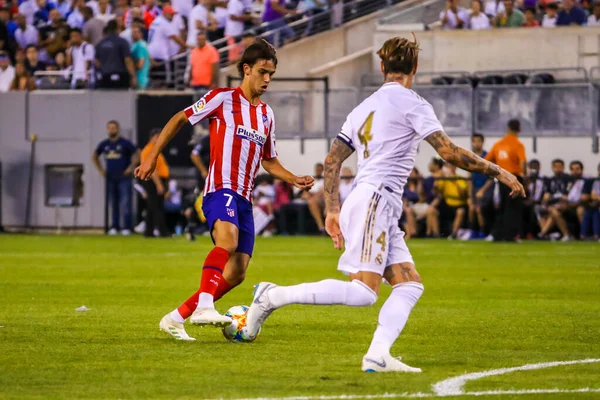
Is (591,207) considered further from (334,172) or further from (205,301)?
(334,172)

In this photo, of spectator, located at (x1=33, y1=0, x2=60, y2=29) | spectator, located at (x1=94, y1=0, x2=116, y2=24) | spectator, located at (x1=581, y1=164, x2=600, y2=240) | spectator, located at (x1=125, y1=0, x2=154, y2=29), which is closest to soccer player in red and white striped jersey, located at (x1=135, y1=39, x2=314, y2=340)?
spectator, located at (x1=581, y1=164, x2=600, y2=240)

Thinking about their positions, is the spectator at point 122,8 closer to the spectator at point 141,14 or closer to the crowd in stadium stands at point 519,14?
the spectator at point 141,14

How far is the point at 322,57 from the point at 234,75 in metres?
2.54

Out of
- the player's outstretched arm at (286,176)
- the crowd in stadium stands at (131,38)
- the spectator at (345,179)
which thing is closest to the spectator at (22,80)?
the crowd in stadium stands at (131,38)

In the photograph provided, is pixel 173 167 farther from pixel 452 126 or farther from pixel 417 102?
pixel 417 102

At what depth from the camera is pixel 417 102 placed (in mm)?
7828

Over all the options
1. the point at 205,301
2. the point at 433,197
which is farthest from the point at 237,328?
the point at 433,197

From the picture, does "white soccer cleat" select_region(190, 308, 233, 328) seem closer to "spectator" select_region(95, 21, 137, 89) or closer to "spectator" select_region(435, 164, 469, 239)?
"spectator" select_region(435, 164, 469, 239)

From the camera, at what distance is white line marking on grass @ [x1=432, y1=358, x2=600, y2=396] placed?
23.0 ft

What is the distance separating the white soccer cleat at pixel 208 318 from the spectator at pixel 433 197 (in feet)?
55.0

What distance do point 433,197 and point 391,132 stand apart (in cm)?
1813

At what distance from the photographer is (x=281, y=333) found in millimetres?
10281

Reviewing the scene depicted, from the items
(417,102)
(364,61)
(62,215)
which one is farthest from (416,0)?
(417,102)

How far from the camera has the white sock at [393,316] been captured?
7.71m
